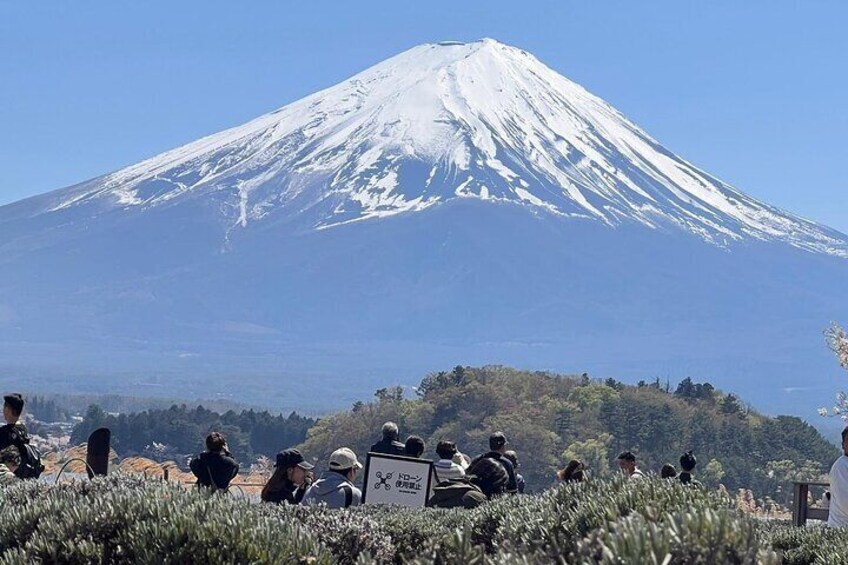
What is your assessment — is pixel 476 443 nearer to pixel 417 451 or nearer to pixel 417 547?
pixel 417 451

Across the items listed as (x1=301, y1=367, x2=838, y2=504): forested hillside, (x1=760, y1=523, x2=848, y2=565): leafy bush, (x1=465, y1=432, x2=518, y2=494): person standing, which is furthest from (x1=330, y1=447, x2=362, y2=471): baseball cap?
(x1=301, y1=367, x2=838, y2=504): forested hillside

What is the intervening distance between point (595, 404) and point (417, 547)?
44.2 m

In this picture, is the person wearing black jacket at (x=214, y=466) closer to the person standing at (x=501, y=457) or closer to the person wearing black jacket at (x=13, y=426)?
the person wearing black jacket at (x=13, y=426)

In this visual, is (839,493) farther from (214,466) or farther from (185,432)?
(185,432)

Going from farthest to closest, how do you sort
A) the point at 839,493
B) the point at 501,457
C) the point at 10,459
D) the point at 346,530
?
the point at 501,457 < the point at 10,459 < the point at 839,493 < the point at 346,530

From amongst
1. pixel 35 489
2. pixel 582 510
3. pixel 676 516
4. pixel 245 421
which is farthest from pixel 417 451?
pixel 245 421

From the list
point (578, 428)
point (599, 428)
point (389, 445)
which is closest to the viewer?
point (389, 445)

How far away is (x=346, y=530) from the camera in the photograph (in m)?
7.93

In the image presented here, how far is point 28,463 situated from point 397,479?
3.05m

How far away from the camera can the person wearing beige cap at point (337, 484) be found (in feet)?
39.4

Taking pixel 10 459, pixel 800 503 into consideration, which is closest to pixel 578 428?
pixel 800 503

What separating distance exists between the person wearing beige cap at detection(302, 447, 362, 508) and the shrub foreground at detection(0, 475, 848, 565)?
3659 mm

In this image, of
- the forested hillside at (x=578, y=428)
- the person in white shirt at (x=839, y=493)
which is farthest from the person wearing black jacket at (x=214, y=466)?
the forested hillside at (x=578, y=428)

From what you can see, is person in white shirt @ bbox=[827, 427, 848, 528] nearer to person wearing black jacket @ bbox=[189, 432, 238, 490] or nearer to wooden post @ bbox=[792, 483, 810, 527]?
person wearing black jacket @ bbox=[189, 432, 238, 490]
